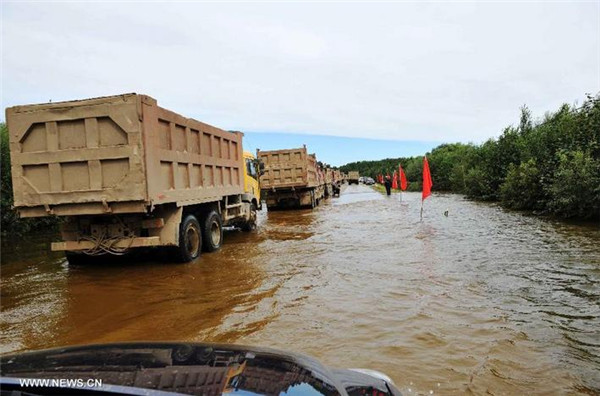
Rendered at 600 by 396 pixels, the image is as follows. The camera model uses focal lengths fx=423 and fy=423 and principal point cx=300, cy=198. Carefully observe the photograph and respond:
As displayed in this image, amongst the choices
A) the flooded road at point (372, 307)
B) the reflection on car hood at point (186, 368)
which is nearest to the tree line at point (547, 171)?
the flooded road at point (372, 307)

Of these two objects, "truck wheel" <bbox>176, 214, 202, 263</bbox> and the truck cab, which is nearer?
"truck wheel" <bbox>176, 214, 202, 263</bbox>

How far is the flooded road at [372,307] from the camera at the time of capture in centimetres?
354

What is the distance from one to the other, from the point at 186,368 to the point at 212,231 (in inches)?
306

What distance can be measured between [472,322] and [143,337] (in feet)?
11.2

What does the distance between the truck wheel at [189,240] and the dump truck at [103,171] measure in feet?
0.08

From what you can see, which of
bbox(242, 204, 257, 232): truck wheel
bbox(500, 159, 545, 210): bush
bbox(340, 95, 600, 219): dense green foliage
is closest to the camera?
bbox(242, 204, 257, 232): truck wheel

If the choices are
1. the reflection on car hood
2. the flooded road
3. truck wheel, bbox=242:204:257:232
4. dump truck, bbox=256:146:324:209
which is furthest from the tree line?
the reflection on car hood

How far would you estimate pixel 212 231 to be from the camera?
30.1 feet

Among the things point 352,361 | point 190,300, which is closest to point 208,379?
point 352,361

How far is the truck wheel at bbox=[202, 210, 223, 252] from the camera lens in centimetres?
880

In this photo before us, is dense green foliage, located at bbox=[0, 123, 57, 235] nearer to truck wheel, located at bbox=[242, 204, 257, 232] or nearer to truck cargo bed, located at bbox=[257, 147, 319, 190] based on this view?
truck wheel, located at bbox=[242, 204, 257, 232]

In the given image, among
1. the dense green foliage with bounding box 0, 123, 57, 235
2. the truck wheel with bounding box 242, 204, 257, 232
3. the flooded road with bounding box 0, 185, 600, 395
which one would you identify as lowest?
the flooded road with bounding box 0, 185, 600, 395

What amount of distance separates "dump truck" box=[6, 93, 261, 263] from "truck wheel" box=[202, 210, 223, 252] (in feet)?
3.84

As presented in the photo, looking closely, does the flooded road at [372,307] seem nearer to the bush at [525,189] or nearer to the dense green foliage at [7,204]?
the dense green foliage at [7,204]
